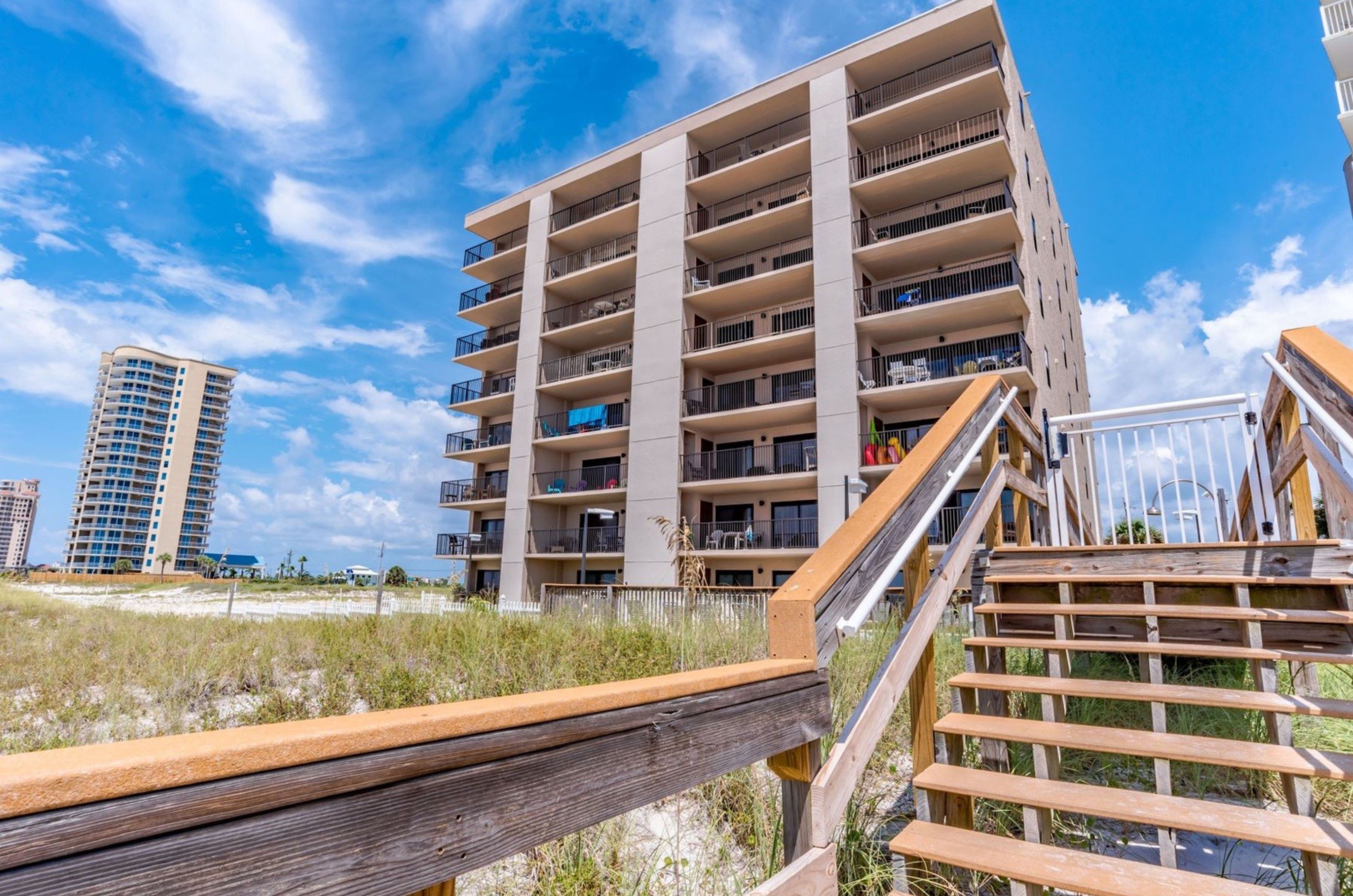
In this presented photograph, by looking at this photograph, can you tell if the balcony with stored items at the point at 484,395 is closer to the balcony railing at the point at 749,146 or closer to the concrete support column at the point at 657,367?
the concrete support column at the point at 657,367

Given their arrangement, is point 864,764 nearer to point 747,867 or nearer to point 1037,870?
point 1037,870

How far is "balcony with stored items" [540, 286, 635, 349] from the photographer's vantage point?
2097 centimetres

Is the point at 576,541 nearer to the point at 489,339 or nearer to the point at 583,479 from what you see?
Result: the point at 583,479

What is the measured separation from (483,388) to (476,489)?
4.00m

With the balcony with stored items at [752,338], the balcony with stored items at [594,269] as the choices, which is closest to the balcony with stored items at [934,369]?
the balcony with stored items at [752,338]

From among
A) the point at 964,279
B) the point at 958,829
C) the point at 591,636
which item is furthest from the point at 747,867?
the point at 964,279

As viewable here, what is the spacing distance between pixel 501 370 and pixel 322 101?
14809mm

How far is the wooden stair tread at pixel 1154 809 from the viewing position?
2.02 m

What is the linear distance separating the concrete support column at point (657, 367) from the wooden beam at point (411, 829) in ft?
53.6

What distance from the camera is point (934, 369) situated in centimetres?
1543

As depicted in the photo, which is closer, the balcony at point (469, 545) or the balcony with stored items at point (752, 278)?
the balcony with stored items at point (752, 278)

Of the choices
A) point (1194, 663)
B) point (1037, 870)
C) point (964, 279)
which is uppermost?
point (964, 279)

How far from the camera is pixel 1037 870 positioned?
209 cm

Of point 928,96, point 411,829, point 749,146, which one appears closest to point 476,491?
point 749,146
